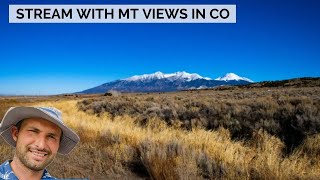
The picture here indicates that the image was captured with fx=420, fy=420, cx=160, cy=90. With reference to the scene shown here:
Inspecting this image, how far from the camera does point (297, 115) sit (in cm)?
1085

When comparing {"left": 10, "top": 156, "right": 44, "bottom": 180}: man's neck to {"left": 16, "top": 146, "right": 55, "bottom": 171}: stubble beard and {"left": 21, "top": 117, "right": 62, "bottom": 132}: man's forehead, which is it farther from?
{"left": 21, "top": 117, "right": 62, "bottom": 132}: man's forehead

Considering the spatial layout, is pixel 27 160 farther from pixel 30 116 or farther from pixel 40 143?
pixel 30 116

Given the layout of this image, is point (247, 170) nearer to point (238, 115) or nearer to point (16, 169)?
point (16, 169)

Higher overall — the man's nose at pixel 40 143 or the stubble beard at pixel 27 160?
the man's nose at pixel 40 143

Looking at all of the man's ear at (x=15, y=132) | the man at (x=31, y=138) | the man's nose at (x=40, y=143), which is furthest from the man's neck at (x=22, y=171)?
the man's ear at (x=15, y=132)

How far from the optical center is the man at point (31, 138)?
7.27 ft

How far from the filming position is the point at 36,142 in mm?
2264

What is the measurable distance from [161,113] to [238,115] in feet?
11.5

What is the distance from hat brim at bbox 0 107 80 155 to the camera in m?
2.23

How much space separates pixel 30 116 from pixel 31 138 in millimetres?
120

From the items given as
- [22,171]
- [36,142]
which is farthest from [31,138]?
[22,171]

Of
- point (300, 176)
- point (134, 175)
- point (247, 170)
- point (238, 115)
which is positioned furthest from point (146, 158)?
point (238, 115)

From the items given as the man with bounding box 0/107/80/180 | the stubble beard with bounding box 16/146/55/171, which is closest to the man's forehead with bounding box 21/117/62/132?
the man with bounding box 0/107/80/180

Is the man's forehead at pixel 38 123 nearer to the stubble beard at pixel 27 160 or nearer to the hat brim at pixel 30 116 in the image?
the hat brim at pixel 30 116
